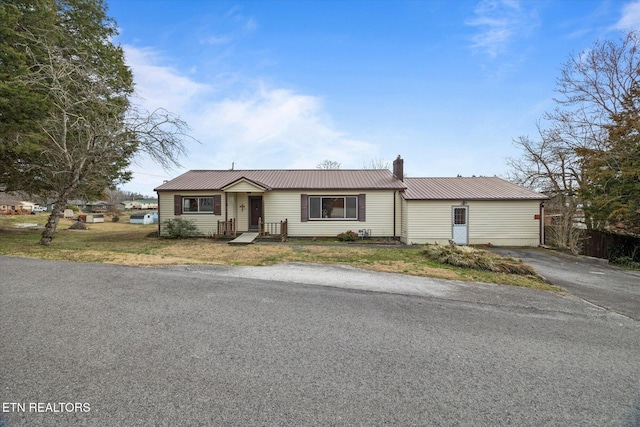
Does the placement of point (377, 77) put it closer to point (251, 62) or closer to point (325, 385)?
point (251, 62)

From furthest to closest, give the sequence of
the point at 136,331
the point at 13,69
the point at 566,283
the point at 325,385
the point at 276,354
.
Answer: the point at 13,69 → the point at 566,283 → the point at 136,331 → the point at 276,354 → the point at 325,385

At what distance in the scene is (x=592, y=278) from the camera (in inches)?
353

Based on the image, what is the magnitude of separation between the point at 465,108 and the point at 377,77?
16.6 ft

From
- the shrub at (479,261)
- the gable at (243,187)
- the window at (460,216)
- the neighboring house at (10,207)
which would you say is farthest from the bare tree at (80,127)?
the neighboring house at (10,207)

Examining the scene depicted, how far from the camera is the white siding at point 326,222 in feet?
52.7

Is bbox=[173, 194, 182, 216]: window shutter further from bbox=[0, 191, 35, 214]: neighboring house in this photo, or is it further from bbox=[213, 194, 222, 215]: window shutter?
bbox=[0, 191, 35, 214]: neighboring house

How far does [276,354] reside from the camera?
3.26m

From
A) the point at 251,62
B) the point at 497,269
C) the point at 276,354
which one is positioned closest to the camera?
the point at 276,354

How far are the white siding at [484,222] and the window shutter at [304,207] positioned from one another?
522cm

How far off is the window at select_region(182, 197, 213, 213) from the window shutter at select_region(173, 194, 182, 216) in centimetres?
22

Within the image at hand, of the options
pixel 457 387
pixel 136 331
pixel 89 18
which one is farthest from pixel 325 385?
pixel 89 18

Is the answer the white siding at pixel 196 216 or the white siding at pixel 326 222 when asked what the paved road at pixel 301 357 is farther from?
the white siding at pixel 196 216

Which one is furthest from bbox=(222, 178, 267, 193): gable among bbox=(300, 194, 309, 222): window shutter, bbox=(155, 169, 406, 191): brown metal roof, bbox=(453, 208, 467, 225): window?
bbox=(453, 208, 467, 225): window

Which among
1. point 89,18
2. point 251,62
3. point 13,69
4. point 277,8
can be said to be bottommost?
point 13,69
